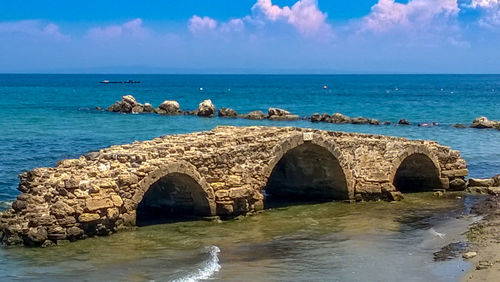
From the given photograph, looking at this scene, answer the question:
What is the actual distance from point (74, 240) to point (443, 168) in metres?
15.2

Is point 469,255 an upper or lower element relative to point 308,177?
lower

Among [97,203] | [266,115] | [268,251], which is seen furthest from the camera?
[266,115]

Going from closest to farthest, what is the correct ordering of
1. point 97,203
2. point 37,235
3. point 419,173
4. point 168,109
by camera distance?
1. point 37,235
2. point 97,203
3. point 419,173
4. point 168,109

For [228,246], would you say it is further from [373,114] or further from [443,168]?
[373,114]

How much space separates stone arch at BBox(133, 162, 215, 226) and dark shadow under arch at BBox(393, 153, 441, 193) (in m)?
9.51

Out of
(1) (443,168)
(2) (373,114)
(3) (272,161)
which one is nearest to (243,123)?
(2) (373,114)

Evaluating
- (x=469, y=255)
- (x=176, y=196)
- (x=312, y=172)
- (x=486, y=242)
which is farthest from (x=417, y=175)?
(x=176, y=196)

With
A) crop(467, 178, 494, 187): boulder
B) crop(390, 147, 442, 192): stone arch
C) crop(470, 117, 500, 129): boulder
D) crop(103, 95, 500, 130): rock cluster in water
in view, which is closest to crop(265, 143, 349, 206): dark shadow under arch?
crop(390, 147, 442, 192): stone arch

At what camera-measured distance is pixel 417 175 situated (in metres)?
25.4

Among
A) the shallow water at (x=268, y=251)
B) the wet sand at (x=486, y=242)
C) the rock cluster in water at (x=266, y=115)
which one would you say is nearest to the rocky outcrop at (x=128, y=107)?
the rock cluster in water at (x=266, y=115)

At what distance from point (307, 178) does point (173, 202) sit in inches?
223

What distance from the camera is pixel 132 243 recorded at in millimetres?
16266

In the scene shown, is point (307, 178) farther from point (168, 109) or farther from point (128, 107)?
point (128, 107)

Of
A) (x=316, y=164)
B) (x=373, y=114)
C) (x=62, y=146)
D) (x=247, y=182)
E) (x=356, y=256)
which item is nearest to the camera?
(x=356, y=256)
